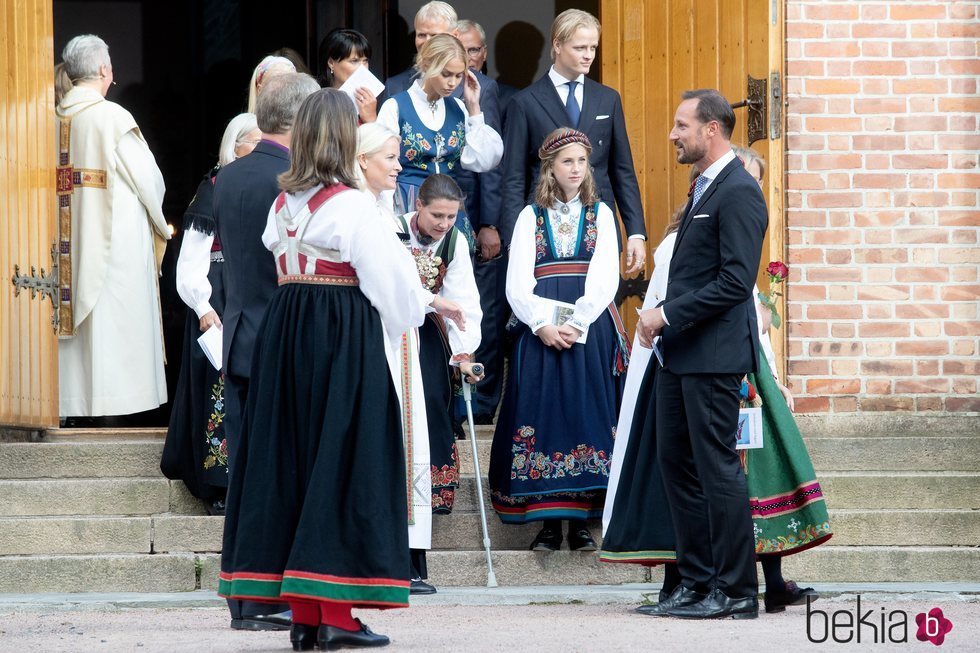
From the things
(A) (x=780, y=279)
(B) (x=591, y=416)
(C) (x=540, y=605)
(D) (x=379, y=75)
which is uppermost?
(D) (x=379, y=75)

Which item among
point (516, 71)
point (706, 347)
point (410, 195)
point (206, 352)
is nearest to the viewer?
point (706, 347)

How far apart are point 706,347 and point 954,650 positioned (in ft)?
4.24

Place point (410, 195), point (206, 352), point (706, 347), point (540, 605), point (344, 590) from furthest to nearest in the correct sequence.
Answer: point (410, 195) → point (206, 352) → point (540, 605) → point (706, 347) → point (344, 590)

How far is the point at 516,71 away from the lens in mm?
9969

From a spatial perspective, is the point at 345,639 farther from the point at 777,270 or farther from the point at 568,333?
the point at 777,270

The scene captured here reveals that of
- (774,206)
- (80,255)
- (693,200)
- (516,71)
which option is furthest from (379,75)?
(693,200)

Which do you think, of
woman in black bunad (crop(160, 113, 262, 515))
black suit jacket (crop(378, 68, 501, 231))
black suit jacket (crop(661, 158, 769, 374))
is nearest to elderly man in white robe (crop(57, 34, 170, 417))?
woman in black bunad (crop(160, 113, 262, 515))

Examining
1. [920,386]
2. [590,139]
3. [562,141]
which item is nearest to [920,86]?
[920,386]

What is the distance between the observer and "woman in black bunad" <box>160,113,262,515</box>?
261 inches

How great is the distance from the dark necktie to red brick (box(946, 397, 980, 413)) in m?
2.25

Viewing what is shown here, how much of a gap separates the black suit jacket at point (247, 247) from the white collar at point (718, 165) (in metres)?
1.45

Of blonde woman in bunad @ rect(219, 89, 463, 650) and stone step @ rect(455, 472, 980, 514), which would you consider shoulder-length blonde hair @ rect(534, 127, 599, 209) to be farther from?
blonde woman in bunad @ rect(219, 89, 463, 650)

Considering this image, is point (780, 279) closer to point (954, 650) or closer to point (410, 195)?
point (410, 195)

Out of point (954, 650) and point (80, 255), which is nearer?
point (954, 650)
